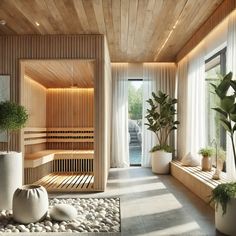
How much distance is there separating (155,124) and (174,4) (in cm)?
418

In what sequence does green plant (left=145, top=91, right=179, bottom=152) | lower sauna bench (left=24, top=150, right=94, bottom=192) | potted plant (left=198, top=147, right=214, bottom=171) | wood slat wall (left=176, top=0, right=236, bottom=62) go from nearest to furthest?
wood slat wall (left=176, top=0, right=236, bottom=62) → potted plant (left=198, top=147, right=214, bottom=171) → lower sauna bench (left=24, top=150, right=94, bottom=192) → green plant (left=145, top=91, right=179, bottom=152)

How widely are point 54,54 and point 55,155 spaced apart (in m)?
2.87

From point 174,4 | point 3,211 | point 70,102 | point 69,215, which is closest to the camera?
point 69,215

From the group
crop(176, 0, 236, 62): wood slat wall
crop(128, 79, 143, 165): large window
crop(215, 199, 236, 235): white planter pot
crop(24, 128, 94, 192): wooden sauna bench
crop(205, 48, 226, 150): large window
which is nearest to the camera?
crop(215, 199, 236, 235): white planter pot

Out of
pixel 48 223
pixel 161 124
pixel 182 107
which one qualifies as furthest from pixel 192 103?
pixel 48 223

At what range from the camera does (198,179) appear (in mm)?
5523

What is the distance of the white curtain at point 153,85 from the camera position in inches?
367

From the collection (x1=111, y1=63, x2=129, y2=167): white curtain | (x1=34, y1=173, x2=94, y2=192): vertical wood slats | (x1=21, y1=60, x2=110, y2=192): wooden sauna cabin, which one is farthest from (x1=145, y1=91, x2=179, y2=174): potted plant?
(x1=34, y1=173, x2=94, y2=192): vertical wood slats

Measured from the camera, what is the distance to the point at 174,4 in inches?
192

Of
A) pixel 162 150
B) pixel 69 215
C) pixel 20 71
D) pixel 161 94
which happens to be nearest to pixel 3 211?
pixel 69 215

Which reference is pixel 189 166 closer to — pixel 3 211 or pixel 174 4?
pixel 174 4

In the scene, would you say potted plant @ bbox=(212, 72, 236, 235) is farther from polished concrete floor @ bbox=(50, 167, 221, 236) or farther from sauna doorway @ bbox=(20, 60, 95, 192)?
sauna doorway @ bbox=(20, 60, 95, 192)

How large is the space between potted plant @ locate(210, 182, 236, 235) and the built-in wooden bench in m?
0.79

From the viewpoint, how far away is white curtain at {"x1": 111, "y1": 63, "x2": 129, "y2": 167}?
9273mm
